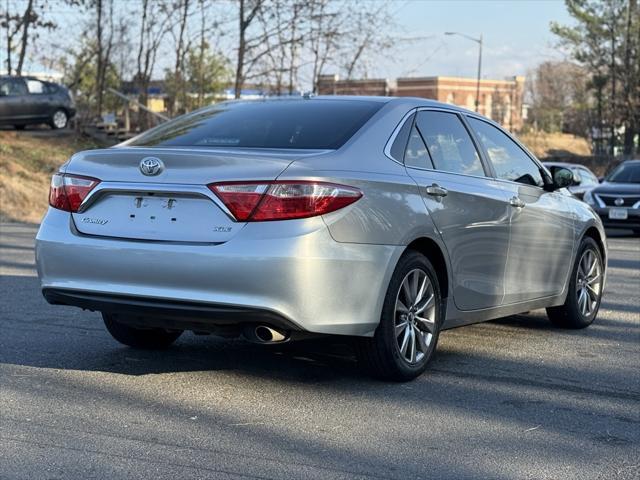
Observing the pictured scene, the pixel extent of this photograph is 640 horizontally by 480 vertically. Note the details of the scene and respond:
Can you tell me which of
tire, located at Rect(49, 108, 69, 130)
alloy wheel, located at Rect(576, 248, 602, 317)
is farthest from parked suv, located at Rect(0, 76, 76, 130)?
alloy wheel, located at Rect(576, 248, 602, 317)

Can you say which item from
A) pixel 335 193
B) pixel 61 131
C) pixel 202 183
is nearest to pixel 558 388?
pixel 335 193

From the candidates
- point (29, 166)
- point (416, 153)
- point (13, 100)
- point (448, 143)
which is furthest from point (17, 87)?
point (416, 153)

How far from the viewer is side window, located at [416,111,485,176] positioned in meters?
6.13

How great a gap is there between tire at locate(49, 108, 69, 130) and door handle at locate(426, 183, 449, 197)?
2552 centimetres

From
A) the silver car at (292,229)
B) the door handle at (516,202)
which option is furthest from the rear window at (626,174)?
the silver car at (292,229)

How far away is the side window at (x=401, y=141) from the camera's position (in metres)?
5.70

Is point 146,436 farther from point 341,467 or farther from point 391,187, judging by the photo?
point 391,187

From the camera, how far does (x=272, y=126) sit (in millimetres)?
5867

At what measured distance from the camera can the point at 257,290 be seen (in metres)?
4.91

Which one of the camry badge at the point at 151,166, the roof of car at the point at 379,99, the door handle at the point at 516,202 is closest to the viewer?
the camry badge at the point at 151,166

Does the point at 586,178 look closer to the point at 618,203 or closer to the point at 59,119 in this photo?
the point at 618,203

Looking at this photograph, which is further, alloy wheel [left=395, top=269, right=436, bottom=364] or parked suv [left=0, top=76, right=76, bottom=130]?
parked suv [left=0, top=76, right=76, bottom=130]

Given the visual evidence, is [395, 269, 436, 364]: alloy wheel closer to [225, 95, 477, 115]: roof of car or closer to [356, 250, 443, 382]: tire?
[356, 250, 443, 382]: tire

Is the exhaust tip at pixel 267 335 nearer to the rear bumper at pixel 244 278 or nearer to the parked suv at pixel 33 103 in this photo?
the rear bumper at pixel 244 278
